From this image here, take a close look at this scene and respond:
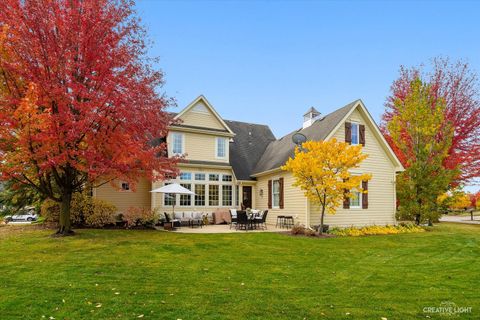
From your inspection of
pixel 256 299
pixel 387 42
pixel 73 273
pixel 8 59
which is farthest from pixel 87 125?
pixel 387 42

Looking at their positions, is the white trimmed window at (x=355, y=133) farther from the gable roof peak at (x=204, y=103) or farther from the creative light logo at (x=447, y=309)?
the creative light logo at (x=447, y=309)

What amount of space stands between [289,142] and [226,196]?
5201 millimetres

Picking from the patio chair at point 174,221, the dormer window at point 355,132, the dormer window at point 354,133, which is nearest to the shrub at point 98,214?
the patio chair at point 174,221

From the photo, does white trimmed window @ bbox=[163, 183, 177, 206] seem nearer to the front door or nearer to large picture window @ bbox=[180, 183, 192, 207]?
large picture window @ bbox=[180, 183, 192, 207]

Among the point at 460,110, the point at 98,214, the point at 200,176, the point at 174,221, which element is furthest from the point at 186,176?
the point at 460,110

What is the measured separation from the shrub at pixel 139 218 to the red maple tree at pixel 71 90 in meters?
3.40

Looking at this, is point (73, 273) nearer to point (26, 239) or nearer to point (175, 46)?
point (26, 239)

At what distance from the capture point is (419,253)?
10055mm

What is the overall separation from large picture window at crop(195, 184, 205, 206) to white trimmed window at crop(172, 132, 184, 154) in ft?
7.72

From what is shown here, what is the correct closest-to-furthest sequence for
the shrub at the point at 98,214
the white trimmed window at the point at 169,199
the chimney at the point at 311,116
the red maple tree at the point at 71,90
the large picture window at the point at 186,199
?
the red maple tree at the point at 71,90 → the shrub at the point at 98,214 → the white trimmed window at the point at 169,199 → the large picture window at the point at 186,199 → the chimney at the point at 311,116

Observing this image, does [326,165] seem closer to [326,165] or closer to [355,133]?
[326,165]

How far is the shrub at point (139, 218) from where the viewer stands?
15459 mm

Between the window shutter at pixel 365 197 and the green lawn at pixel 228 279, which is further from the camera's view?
the window shutter at pixel 365 197

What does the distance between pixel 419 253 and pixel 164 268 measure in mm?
7956
